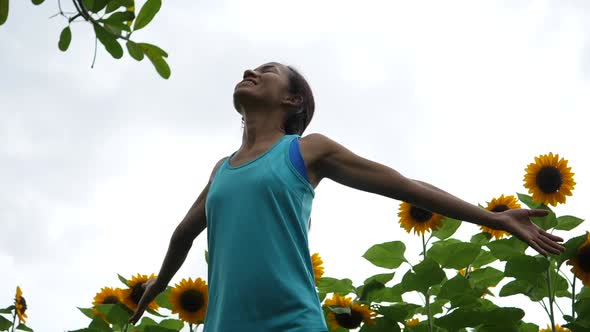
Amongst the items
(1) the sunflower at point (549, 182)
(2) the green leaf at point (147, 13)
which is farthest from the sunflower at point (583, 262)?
(2) the green leaf at point (147, 13)

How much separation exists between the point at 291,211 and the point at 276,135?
1.22ft

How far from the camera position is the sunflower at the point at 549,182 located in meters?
3.61

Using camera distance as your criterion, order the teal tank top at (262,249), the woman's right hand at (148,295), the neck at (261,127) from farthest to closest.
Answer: the woman's right hand at (148,295) < the neck at (261,127) < the teal tank top at (262,249)

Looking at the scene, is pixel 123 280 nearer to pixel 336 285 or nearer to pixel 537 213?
pixel 336 285

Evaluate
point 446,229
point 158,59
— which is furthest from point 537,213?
point 446,229

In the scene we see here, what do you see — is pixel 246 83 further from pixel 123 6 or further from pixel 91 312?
pixel 91 312

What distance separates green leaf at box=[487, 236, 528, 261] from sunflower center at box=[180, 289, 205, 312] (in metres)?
1.17

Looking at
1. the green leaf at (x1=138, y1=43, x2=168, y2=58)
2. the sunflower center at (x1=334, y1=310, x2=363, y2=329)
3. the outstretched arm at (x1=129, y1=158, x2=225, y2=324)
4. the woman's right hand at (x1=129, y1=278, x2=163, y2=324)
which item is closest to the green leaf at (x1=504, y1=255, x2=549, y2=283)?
the sunflower center at (x1=334, y1=310, x2=363, y2=329)

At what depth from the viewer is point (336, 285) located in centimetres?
337

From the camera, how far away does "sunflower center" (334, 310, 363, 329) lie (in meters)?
3.18

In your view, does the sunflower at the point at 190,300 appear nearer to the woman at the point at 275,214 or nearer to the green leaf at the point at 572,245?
the woman at the point at 275,214

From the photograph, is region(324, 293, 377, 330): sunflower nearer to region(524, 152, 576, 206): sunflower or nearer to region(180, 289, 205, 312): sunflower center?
region(180, 289, 205, 312): sunflower center

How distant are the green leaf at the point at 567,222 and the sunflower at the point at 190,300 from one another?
148cm

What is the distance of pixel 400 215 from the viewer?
373 centimetres
